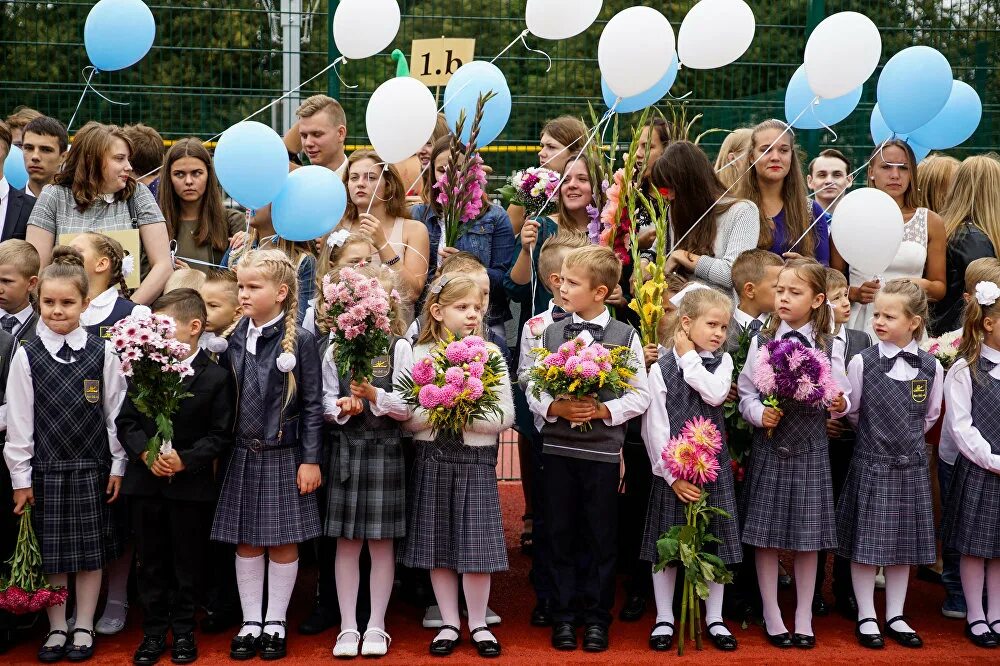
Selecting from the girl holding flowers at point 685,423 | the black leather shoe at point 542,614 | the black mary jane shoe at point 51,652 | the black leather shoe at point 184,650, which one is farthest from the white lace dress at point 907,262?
the black mary jane shoe at point 51,652

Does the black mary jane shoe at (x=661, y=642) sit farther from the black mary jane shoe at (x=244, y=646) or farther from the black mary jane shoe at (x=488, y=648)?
the black mary jane shoe at (x=244, y=646)

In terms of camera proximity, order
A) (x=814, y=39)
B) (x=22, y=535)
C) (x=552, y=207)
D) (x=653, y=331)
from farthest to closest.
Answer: (x=552, y=207), (x=814, y=39), (x=653, y=331), (x=22, y=535)

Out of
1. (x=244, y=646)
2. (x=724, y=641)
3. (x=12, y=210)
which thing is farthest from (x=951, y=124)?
(x=12, y=210)

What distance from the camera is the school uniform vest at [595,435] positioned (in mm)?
4816

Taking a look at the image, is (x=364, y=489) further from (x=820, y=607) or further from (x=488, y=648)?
(x=820, y=607)

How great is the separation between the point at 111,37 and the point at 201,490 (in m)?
2.87

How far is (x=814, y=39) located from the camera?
546cm

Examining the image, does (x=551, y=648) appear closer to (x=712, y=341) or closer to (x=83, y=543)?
(x=712, y=341)

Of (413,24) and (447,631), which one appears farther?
(413,24)

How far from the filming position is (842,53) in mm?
5379

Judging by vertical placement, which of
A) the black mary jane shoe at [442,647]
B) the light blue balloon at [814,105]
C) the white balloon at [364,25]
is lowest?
the black mary jane shoe at [442,647]

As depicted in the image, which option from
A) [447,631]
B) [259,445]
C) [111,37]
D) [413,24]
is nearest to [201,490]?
[259,445]

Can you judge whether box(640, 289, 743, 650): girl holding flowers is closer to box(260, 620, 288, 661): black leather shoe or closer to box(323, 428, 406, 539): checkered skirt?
box(323, 428, 406, 539): checkered skirt

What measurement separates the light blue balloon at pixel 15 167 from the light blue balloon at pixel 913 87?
4817 millimetres
